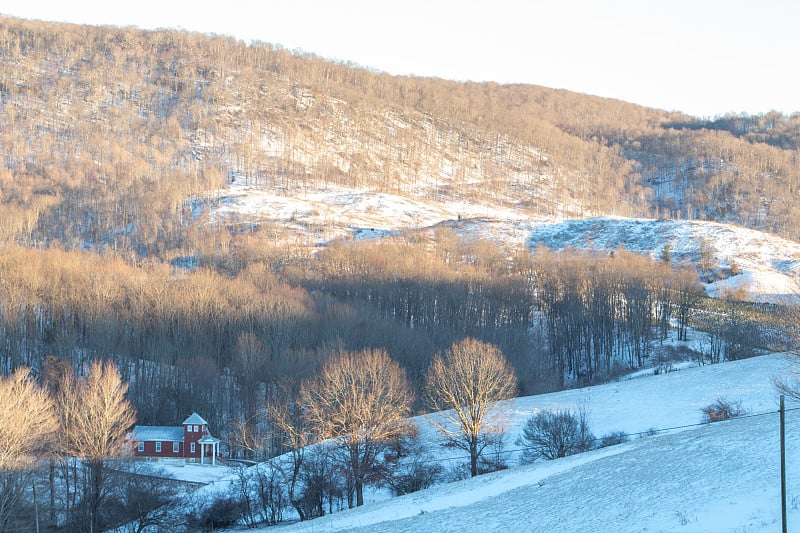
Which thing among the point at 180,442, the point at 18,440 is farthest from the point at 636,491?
the point at 180,442

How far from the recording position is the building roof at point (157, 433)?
55719 mm

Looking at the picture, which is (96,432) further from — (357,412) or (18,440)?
(357,412)

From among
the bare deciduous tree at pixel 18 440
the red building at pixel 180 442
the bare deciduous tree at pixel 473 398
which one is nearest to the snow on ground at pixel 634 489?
the bare deciduous tree at pixel 473 398

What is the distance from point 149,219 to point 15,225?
20.6m

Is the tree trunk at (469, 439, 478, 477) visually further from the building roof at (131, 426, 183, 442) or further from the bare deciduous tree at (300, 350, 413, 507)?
the building roof at (131, 426, 183, 442)

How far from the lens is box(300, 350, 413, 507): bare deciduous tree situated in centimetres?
4297

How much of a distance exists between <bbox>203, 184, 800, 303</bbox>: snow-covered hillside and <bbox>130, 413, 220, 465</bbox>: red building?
69.2 metres

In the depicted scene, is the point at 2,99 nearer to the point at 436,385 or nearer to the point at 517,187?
the point at 517,187

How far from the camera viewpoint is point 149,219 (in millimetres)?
136375

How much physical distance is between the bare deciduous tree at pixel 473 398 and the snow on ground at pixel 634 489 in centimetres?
136

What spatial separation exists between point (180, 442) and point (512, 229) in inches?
3775

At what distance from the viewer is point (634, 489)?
90.6 feet

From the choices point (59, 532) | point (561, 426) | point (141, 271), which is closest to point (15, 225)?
point (141, 271)

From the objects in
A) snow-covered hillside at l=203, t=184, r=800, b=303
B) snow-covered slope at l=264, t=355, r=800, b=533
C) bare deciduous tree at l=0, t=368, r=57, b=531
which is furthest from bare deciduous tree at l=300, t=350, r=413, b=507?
snow-covered hillside at l=203, t=184, r=800, b=303
